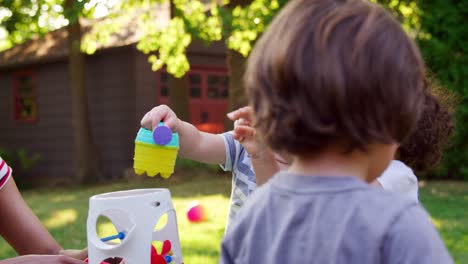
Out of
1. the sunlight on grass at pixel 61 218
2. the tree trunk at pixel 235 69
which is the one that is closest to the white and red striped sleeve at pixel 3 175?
the sunlight on grass at pixel 61 218

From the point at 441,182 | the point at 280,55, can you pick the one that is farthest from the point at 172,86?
the point at 280,55

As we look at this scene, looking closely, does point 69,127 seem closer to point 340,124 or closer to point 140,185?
point 140,185

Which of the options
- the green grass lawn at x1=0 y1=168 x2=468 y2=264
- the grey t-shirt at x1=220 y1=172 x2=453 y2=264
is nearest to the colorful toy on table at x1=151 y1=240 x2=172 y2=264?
the grey t-shirt at x1=220 y1=172 x2=453 y2=264

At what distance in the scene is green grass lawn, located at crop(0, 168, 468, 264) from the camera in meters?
4.61

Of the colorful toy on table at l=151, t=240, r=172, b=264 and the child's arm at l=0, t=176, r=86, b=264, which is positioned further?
the child's arm at l=0, t=176, r=86, b=264

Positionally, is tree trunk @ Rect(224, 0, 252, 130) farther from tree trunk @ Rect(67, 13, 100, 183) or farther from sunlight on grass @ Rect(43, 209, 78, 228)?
tree trunk @ Rect(67, 13, 100, 183)

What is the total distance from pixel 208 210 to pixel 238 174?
4.21 metres

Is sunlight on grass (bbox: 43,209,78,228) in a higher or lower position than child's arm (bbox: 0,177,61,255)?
lower

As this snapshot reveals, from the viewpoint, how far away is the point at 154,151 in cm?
190

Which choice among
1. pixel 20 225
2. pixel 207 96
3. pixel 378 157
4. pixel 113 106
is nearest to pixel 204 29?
pixel 113 106

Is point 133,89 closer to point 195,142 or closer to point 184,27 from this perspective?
point 184,27

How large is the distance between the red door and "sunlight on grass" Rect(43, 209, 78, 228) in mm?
6158

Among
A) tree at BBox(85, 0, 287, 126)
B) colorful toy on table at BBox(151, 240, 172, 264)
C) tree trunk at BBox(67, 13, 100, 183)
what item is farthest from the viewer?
tree trunk at BBox(67, 13, 100, 183)

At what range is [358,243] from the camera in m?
1.03
